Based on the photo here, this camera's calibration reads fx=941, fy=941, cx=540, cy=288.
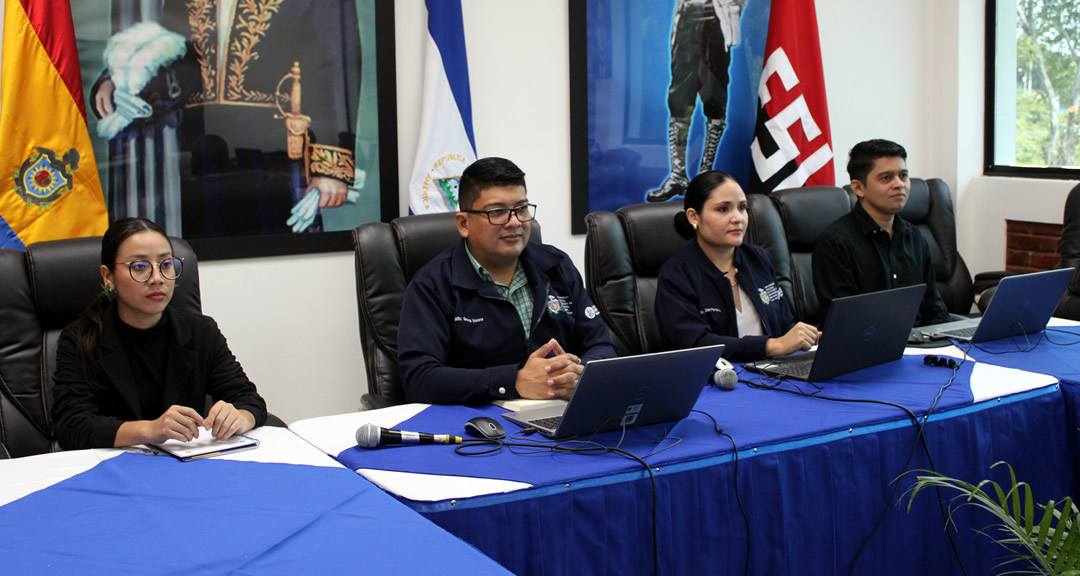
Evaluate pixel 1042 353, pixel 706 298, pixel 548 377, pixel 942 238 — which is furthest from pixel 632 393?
pixel 942 238

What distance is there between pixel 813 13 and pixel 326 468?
3.50 m

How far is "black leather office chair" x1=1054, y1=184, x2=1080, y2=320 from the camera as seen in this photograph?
362cm

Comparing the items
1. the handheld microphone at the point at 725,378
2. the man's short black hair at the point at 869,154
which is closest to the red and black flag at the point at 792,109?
the man's short black hair at the point at 869,154

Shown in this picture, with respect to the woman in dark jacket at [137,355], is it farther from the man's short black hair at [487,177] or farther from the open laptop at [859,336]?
the open laptop at [859,336]

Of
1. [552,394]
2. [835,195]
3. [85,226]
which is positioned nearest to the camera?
[552,394]

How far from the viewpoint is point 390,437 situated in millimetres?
1861

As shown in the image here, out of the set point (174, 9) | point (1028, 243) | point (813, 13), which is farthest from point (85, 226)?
point (1028, 243)

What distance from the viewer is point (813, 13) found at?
4.36m

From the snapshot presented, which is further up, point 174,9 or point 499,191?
point 174,9

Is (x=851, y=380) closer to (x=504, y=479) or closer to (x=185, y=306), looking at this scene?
(x=504, y=479)

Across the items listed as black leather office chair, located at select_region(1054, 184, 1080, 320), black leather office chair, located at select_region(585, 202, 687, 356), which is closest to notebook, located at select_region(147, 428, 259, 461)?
black leather office chair, located at select_region(585, 202, 687, 356)

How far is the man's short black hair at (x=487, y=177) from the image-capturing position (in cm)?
242

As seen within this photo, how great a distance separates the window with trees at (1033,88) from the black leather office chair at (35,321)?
4250 mm

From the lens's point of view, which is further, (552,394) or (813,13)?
(813,13)
